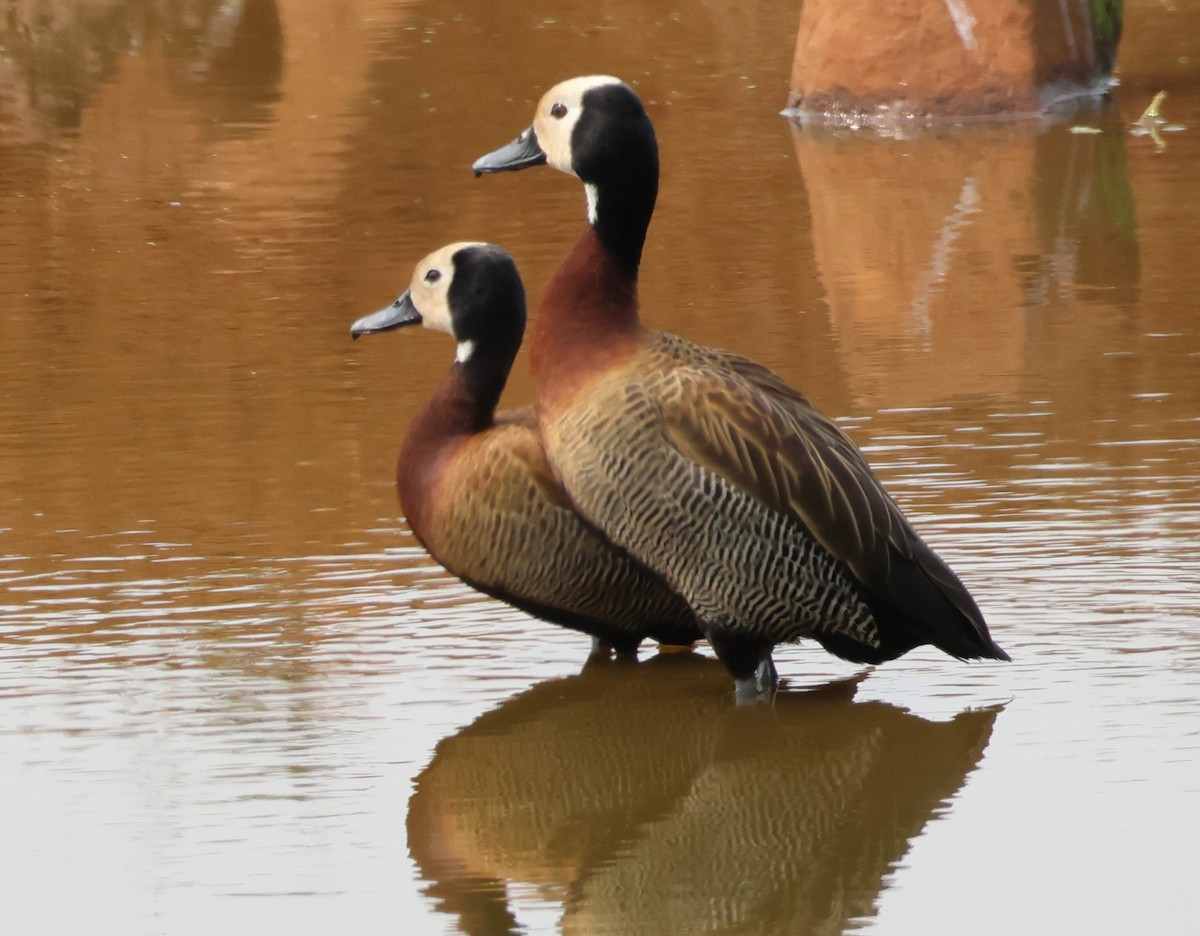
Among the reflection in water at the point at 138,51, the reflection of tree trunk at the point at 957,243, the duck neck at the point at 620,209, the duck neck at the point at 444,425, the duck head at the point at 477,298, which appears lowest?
the reflection in water at the point at 138,51

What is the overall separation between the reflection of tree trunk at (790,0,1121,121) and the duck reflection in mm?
9540

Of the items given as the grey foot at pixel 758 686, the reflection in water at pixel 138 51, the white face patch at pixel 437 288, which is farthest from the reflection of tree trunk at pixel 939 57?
the grey foot at pixel 758 686

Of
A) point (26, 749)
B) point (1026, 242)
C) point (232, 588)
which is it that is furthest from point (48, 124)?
point (26, 749)

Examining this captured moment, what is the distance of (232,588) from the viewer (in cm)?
571

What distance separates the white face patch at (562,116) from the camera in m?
5.00

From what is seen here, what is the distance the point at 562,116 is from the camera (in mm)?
5062

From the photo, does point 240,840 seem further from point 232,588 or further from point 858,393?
point 858,393

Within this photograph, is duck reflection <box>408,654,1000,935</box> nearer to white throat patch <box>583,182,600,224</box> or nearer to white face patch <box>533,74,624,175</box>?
white throat patch <box>583,182,600,224</box>

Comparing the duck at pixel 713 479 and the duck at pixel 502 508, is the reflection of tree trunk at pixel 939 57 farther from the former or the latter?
the duck at pixel 713 479

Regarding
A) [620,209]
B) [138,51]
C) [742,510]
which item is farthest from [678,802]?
[138,51]

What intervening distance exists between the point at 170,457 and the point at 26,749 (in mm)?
2475

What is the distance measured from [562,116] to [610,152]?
165mm

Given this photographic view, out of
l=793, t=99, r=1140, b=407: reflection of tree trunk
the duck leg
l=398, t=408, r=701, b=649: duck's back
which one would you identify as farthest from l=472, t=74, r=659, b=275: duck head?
l=793, t=99, r=1140, b=407: reflection of tree trunk

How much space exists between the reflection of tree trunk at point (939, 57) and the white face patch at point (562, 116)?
9334 mm
